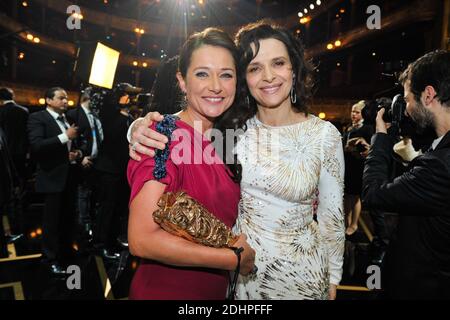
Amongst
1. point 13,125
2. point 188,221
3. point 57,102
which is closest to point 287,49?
point 188,221

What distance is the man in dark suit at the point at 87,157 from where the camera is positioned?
15.3 ft

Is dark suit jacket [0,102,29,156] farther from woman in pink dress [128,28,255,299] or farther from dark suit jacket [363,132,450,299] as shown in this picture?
dark suit jacket [363,132,450,299]

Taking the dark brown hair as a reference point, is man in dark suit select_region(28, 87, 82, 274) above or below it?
below

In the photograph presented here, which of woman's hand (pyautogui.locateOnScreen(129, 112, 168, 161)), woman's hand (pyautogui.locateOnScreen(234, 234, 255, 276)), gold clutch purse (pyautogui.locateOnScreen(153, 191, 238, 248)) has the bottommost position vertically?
woman's hand (pyautogui.locateOnScreen(234, 234, 255, 276))

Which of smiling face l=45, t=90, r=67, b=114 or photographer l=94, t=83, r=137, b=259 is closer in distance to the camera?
smiling face l=45, t=90, r=67, b=114

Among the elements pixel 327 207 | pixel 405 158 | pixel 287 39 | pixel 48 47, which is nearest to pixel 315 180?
pixel 327 207

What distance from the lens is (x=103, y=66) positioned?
382 cm

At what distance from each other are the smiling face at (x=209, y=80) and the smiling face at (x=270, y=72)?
0.19 m

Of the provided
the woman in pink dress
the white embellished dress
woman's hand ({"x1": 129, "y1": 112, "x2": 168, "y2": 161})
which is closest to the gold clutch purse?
the woman in pink dress

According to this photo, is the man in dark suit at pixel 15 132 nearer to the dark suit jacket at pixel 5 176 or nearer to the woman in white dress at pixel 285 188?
the dark suit jacket at pixel 5 176

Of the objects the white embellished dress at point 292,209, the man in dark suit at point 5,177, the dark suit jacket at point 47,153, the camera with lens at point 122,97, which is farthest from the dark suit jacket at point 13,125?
the white embellished dress at point 292,209

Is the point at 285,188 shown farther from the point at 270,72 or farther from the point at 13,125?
the point at 13,125

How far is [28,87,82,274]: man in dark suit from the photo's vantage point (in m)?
3.55

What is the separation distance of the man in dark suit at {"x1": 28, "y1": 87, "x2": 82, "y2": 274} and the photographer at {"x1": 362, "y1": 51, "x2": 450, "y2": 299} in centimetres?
317
